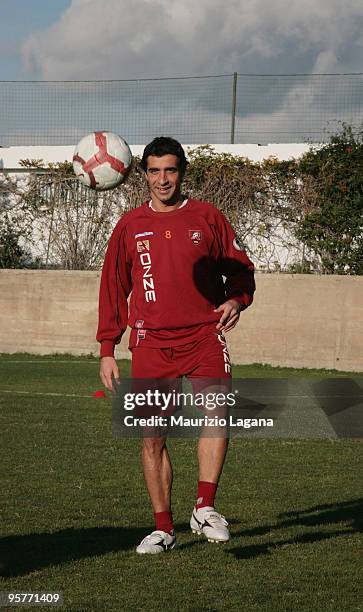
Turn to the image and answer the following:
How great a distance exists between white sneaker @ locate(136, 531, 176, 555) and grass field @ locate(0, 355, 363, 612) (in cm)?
6

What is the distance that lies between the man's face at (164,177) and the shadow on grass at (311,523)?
6.65ft

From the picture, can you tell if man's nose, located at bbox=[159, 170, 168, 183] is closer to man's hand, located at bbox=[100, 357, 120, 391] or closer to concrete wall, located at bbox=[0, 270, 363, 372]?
man's hand, located at bbox=[100, 357, 120, 391]

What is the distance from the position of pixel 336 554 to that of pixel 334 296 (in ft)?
43.7

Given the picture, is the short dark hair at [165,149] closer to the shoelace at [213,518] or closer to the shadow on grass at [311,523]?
the shoelace at [213,518]

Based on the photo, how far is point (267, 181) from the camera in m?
23.2

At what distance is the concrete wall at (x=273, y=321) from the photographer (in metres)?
18.8

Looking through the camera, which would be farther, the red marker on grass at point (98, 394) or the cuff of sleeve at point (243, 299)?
the red marker on grass at point (98, 394)

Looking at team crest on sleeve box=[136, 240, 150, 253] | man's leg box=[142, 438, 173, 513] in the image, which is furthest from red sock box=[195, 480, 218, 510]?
team crest on sleeve box=[136, 240, 150, 253]

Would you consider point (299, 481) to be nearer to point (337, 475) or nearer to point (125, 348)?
point (337, 475)

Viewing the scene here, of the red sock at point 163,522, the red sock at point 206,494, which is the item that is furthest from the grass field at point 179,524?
the red sock at point 206,494

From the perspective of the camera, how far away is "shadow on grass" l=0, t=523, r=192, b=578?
18.0 feet

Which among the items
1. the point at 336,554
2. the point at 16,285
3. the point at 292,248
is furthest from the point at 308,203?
the point at 336,554

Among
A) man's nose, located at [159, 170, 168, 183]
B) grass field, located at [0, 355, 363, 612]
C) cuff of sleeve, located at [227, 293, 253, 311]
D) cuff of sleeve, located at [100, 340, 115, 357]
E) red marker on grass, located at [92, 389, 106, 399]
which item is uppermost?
man's nose, located at [159, 170, 168, 183]

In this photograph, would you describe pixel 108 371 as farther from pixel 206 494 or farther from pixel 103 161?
pixel 103 161
